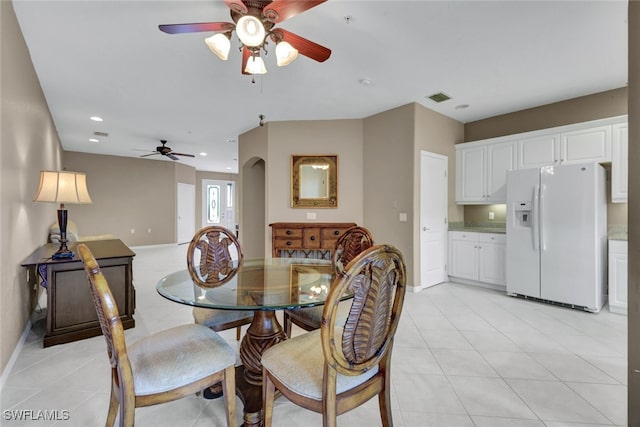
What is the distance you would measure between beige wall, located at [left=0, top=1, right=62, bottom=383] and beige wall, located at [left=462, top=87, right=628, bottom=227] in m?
5.43

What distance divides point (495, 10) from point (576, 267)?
280cm

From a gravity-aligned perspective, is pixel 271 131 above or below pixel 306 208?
above

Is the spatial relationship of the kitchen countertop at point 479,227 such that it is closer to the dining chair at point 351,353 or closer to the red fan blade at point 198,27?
the dining chair at point 351,353

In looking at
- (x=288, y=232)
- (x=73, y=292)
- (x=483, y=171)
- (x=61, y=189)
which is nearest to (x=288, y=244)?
(x=288, y=232)

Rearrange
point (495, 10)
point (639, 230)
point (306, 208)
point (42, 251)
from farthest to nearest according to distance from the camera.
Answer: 1. point (306, 208)
2. point (42, 251)
3. point (495, 10)
4. point (639, 230)

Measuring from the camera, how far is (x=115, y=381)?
4.15ft

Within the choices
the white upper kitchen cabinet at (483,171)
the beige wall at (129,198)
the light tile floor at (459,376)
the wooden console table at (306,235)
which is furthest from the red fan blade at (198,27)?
the beige wall at (129,198)

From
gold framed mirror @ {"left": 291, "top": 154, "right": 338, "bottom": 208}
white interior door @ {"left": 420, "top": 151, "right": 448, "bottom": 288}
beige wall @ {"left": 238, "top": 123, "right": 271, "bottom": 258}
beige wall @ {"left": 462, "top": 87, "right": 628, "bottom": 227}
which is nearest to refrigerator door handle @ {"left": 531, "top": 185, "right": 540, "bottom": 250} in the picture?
beige wall @ {"left": 462, "top": 87, "right": 628, "bottom": 227}

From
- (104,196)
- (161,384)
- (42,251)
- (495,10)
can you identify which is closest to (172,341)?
(161,384)

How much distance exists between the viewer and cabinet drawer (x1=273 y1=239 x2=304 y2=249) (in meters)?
4.47

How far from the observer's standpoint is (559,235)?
3.32m

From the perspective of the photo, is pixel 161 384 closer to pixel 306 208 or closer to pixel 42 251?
pixel 42 251

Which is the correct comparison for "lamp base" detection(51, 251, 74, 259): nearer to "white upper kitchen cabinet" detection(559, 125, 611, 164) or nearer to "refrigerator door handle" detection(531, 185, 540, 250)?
"refrigerator door handle" detection(531, 185, 540, 250)

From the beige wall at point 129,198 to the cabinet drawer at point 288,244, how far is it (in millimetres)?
5891
